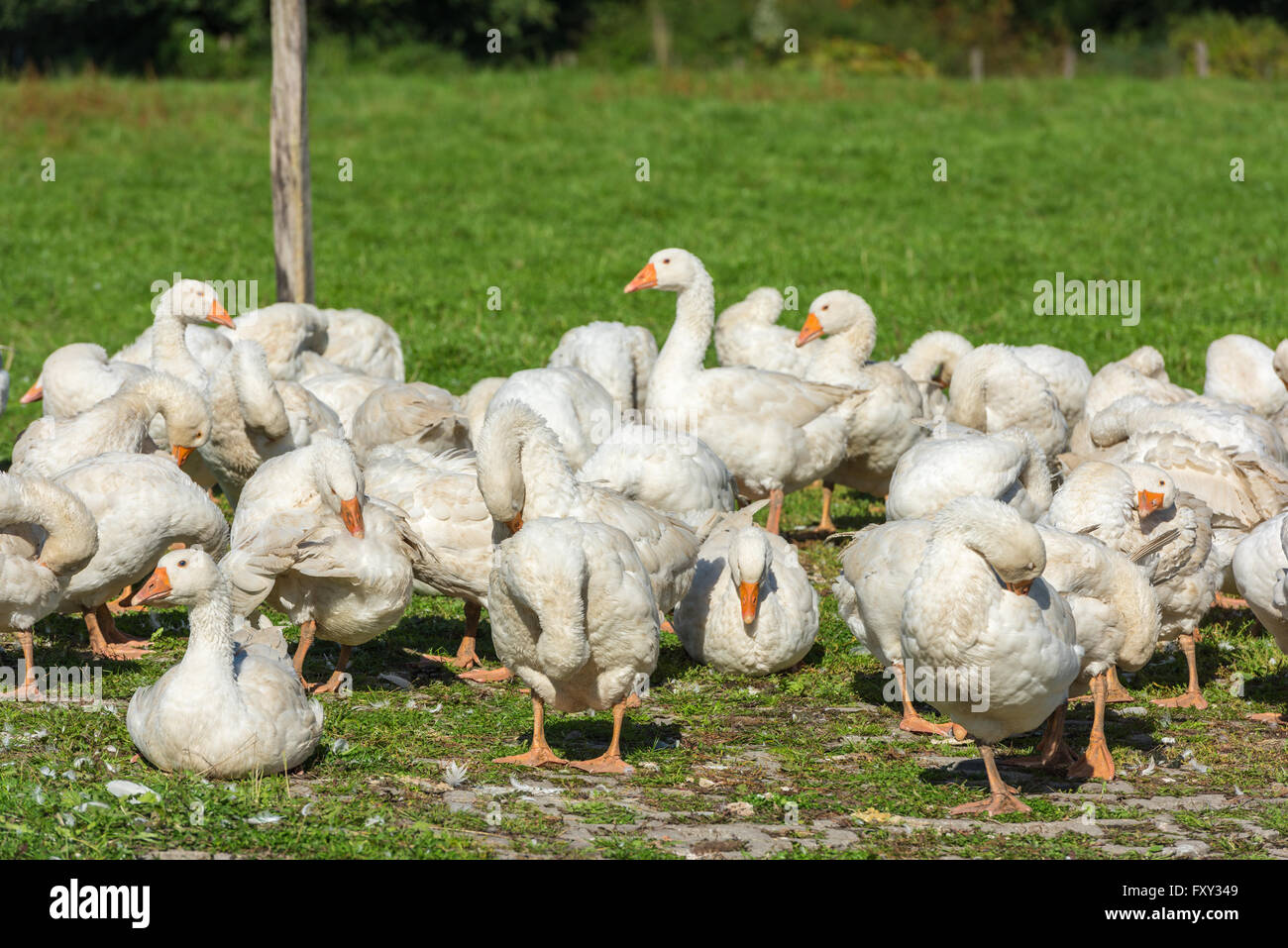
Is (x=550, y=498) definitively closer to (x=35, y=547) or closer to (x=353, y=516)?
(x=353, y=516)

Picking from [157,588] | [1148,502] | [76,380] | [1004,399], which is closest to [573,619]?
[157,588]

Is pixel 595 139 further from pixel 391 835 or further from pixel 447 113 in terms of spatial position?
pixel 391 835

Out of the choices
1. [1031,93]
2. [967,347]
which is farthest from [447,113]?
[967,347]

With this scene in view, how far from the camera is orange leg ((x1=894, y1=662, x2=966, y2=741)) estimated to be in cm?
783

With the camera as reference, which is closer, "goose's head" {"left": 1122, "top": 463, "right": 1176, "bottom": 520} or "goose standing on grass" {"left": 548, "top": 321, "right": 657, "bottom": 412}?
"goose's head" {"left": 1122, "top": 463, "right": 1176, "bottom": 520}

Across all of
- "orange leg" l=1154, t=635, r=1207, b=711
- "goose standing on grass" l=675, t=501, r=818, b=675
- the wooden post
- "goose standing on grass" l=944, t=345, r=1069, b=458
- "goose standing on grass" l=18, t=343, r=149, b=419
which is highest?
the wooden post

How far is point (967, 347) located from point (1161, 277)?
27.6ft

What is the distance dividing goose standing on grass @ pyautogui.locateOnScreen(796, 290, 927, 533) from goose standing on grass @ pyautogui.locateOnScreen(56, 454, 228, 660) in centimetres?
519

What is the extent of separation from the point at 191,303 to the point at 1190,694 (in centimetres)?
790

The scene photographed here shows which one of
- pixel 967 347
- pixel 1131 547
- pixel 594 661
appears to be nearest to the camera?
pixel 594 661

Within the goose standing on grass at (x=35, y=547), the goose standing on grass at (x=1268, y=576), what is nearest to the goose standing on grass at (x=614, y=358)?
the goose standing on grass at (x=35, y=547)

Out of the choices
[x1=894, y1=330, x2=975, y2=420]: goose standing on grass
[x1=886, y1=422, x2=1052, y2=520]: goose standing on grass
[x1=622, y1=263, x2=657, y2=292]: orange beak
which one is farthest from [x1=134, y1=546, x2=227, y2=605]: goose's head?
[x1=894, y1=330, x2=975, y2=420]: goose standing on grass

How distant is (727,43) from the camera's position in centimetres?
5347

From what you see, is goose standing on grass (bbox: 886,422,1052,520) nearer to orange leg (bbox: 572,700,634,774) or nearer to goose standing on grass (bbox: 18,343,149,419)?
orange leg (bbox: 572,700,634,774)
